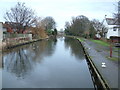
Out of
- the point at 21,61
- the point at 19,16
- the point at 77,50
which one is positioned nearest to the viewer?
the point at 21,61

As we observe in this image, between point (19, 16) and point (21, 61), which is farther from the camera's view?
point (19, 16)

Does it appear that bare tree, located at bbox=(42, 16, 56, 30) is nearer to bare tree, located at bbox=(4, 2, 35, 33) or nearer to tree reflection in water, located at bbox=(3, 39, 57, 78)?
bare tree, located at bbox=(4, 2, 35, 33)

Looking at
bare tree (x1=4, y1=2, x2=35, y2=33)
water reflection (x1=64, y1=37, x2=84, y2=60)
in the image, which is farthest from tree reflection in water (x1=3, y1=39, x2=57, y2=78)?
bare tree (x1=4, y1=2, x2=35, y2=33)

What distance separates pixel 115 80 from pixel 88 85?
75.6 inches

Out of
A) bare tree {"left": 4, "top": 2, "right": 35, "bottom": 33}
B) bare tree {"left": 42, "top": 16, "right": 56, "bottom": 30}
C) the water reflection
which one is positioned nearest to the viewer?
the water reflection

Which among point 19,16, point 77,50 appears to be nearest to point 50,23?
point 19,16

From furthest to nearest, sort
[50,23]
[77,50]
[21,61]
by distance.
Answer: [50,23]
[77,50]
[21,61]

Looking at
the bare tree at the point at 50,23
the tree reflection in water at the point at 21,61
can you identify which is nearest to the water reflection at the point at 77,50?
the tree reflection in water at the point at 21,61

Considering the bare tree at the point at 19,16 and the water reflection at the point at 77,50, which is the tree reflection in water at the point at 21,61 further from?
the bare tree at the point at 19,16

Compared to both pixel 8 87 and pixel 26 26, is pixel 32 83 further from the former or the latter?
pixel 26 26

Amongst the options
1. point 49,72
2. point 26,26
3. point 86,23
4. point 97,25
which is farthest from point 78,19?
point 49,72

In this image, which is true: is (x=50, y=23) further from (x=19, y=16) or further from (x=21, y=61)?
(x=21, y=61)

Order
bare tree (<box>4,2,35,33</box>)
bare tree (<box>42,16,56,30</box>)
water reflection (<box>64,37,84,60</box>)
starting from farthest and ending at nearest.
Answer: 1. bare tree (<box>42,16,56,30</box>)
2. bare tree (<box>4,2,35,33</box>)
3. water reflection (<box>64,37,84,60</box>)

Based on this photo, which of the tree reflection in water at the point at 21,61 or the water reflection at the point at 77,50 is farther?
the water reflection at the point at 77,50
